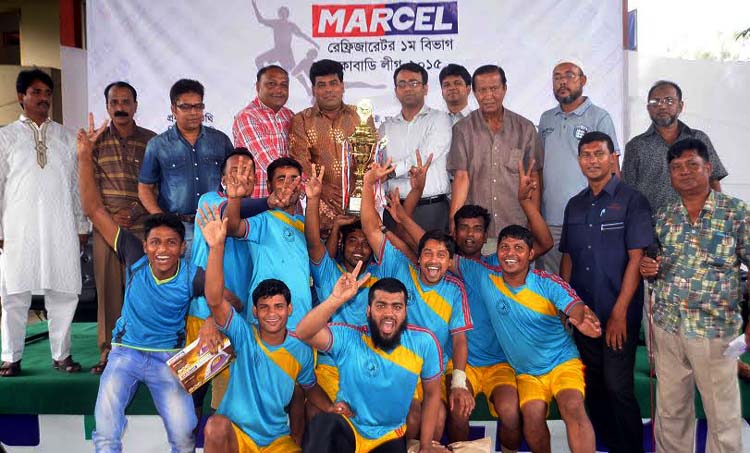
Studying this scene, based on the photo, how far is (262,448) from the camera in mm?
3352

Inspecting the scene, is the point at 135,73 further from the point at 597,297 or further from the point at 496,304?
the point at 597,297

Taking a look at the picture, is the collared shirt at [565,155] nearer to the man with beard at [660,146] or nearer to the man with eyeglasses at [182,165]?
the man with beard at [660,146]

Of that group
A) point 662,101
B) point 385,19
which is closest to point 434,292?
point 662,101

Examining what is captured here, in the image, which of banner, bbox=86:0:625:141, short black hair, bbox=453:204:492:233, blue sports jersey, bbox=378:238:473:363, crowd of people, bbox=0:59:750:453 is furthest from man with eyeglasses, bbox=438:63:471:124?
blue sports jersey, bbox=378:238:473:363

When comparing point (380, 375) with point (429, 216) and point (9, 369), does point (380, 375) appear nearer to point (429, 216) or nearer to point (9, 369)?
point (429, 216)

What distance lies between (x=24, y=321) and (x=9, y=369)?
1.11 feet

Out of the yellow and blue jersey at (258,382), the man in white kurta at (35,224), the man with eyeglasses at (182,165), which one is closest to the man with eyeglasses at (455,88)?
the man with eyeglasses at (182,165)

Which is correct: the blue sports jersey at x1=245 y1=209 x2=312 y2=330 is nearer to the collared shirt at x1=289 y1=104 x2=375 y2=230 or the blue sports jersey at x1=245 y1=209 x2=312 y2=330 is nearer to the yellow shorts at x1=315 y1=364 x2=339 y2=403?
the yellow shorts at x1=315 y1=364 x2=339 y2=403

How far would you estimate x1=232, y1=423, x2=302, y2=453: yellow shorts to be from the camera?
130 inches

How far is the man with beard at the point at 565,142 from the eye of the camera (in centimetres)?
457

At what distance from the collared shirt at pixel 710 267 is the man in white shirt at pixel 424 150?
1.55 metres

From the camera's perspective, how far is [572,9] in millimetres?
5648

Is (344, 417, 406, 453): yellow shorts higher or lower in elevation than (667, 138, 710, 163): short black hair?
lower

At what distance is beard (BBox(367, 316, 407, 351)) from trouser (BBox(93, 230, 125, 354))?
7.35ft
